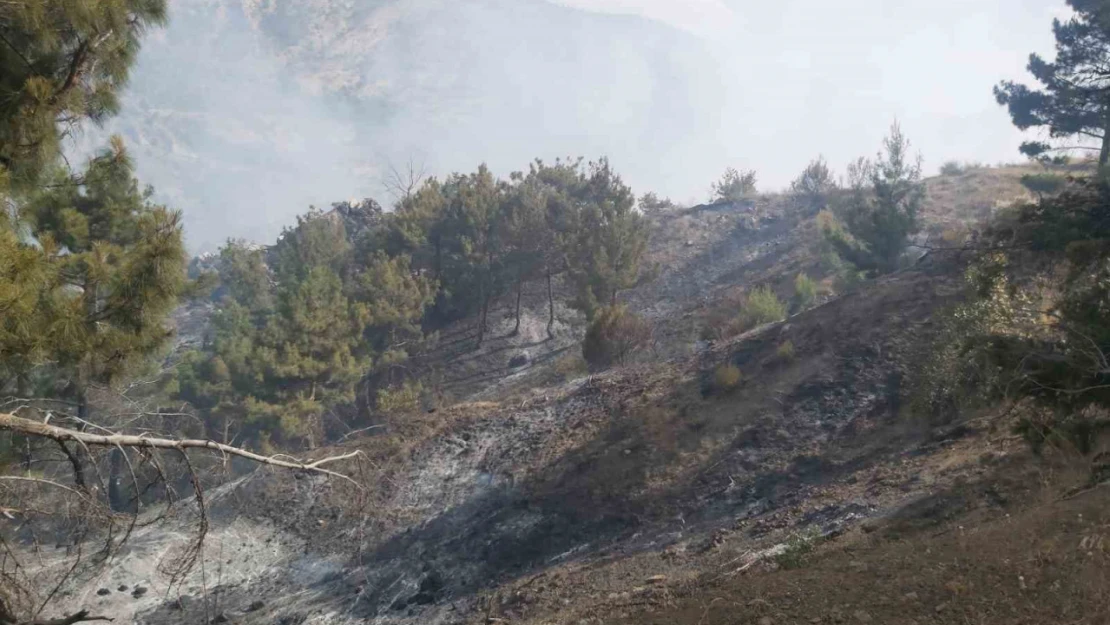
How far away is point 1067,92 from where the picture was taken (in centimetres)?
2212

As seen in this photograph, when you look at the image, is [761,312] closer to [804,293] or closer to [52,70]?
[804,293]

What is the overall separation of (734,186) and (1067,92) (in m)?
31.6

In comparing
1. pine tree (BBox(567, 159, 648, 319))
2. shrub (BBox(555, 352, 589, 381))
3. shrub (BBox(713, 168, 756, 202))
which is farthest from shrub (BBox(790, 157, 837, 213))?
shrub (BBox(555, 352, 589, 381))

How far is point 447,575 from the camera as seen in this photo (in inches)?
508

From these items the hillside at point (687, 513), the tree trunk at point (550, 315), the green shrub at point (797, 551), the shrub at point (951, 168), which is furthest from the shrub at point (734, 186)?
the green shrub at point (797, 551)

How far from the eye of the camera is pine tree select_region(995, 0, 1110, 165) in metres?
20.9

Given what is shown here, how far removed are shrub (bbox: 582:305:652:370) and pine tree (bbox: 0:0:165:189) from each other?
17.0 meters

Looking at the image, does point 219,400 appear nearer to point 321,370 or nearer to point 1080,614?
point 321,370

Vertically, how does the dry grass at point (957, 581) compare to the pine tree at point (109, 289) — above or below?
below

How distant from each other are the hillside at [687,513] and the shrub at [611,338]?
320cm

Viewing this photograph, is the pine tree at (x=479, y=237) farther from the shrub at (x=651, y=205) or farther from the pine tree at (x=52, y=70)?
the pine tree at (x=52, y=70)

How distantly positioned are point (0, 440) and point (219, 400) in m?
18.5

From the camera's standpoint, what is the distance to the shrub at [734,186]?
52.3 meters

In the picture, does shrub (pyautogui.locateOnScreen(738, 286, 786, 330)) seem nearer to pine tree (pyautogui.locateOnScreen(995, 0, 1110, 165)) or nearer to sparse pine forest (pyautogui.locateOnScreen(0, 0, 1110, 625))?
sparse pine forest (pyautogui.locateOnScreen(0, 0, 1110, 625))
